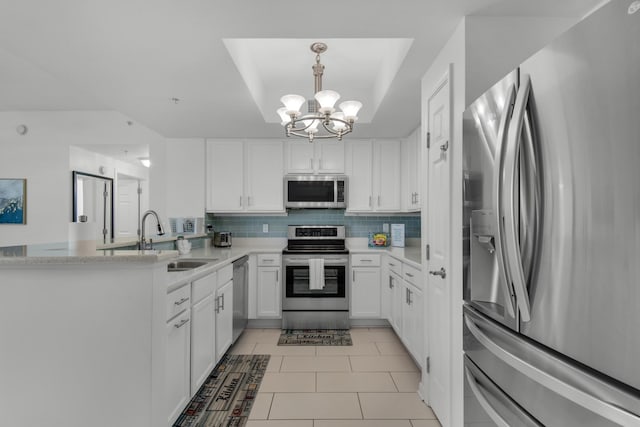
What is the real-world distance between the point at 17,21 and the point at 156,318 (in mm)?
1640

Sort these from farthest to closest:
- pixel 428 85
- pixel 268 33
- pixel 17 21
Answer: pixel 428 85 → pixel 268 33 → pixel 17 21

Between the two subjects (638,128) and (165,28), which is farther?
(165,28)

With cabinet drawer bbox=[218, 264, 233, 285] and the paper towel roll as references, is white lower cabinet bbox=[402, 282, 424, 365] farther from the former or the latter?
the paper towel roll

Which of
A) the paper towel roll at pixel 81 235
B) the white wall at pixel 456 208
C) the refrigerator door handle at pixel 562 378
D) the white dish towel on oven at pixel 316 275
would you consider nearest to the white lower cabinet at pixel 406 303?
the white wall at pixel 456 208

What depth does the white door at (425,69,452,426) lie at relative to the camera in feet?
6.09

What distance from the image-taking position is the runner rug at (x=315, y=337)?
3361mm

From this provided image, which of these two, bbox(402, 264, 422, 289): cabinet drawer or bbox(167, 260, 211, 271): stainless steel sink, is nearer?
bbox(402, 264, 422, 289): cabinet drawer

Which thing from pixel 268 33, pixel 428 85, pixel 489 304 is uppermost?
pixel 268 33

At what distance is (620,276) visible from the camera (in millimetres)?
766

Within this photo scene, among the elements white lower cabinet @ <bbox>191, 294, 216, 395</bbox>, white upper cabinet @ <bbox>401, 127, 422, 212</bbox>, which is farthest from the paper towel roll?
white upper cabinet @ <bbox>401, 127, 422, 212</bbox>

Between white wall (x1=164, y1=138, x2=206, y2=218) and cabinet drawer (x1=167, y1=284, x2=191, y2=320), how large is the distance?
213cm

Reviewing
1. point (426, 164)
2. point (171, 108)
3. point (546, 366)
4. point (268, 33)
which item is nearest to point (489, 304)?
point (546, 366)

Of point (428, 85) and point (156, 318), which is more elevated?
point (428, 85)

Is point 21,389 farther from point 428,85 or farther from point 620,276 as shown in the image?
point 428,85
